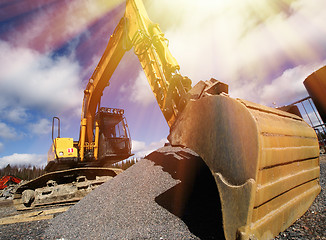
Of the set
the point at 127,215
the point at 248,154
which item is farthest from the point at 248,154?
the point at 127,215

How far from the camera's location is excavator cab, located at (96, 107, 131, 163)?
22.7 feet

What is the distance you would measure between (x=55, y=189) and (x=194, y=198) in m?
4.98

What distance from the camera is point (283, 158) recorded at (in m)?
1.58

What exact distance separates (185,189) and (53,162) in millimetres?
5213

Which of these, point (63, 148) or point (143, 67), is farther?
point (63, 148)

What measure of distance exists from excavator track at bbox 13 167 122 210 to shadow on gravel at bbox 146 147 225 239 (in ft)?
11.1

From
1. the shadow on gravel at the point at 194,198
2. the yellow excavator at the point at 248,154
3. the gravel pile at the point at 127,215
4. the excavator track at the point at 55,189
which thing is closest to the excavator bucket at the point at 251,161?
the yellow excavator at the point at 248,154

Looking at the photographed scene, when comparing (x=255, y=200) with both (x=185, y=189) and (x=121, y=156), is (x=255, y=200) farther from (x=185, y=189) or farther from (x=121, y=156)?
Result: (x=121, y=156)

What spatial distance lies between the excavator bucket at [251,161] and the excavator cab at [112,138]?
18.5 feet

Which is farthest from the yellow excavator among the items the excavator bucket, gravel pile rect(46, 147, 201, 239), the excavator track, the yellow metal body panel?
the yellow metal body panel

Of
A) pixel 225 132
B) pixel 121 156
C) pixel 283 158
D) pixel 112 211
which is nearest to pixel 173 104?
pixel 225 132

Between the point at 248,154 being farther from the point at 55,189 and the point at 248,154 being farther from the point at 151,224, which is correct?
the point at 55,189

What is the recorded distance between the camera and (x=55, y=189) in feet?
18.3

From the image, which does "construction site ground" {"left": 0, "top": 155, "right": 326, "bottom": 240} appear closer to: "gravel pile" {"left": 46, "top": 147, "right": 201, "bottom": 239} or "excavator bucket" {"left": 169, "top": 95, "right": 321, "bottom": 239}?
"gravel pile" {"left": 46, "top": 147, "right": 201, "bottom": 239}
